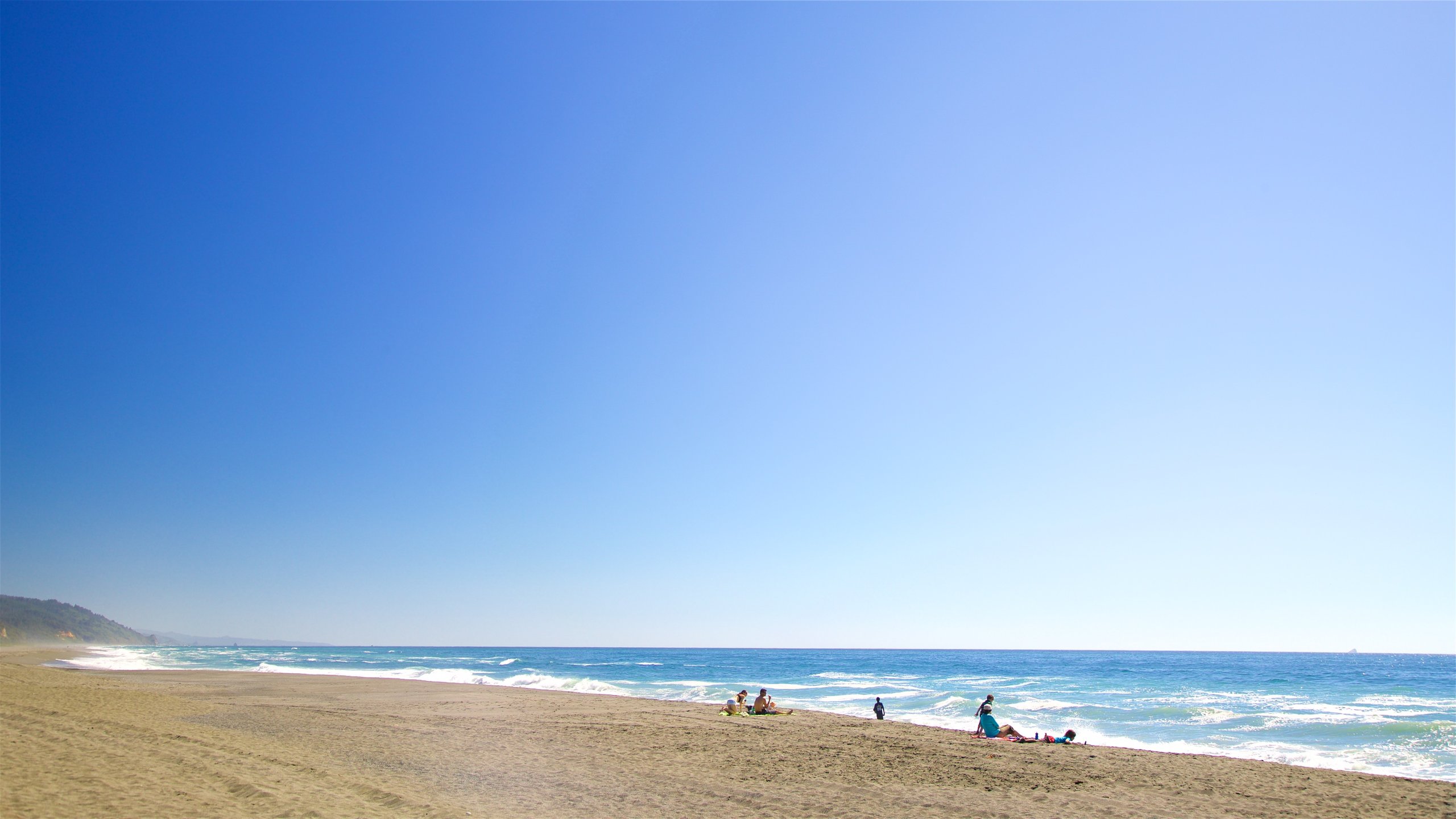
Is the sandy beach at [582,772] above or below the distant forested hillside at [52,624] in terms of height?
above

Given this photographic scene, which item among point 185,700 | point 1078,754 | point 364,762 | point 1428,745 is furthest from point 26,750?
point 1428,745

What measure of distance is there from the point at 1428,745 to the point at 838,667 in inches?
2342

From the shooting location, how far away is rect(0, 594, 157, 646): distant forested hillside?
13288 cm

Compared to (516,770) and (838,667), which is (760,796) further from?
(838,667)

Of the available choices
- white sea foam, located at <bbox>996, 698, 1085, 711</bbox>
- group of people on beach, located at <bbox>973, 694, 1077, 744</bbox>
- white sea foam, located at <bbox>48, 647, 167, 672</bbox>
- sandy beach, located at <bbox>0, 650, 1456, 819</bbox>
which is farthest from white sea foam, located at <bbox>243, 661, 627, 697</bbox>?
group of people on beach, located at <bbox>973, 694, 1077, 744</bbox>

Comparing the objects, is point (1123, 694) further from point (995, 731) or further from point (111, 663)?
point (111, 663)

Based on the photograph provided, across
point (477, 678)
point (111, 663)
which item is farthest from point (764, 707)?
point (111, 663)

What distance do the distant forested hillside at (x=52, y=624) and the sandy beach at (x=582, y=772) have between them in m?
141

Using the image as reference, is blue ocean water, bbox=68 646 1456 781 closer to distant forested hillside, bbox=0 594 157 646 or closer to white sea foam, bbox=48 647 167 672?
white sea foam, bbox=48 647 167 672

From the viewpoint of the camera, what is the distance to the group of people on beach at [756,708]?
23.9m

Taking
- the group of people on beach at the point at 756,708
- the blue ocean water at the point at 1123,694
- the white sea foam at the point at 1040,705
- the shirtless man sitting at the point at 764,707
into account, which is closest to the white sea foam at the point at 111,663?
the blue ocean water at the point at 1123,694

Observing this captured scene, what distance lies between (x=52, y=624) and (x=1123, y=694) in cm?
20081

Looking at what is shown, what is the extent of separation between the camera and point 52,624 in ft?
489

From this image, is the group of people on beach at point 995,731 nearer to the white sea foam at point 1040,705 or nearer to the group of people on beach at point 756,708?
the group of people on beach at point 756,708
